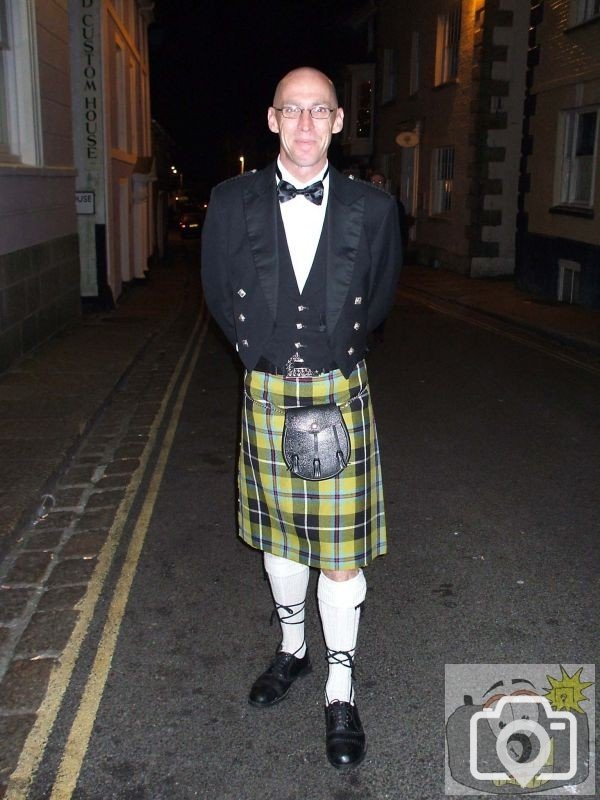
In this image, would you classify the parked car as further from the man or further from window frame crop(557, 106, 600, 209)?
the man

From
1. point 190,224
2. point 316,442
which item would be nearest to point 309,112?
point 316,442

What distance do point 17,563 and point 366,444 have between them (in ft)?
7.81

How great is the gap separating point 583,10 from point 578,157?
2.55 m

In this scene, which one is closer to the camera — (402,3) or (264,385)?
(264,385)

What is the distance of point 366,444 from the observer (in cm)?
305

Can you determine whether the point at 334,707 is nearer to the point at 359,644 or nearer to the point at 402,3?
the point at 359,644

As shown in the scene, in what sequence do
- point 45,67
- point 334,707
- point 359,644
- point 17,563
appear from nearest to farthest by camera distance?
point 334,707, point 359,644, point 17,563, point 45,67

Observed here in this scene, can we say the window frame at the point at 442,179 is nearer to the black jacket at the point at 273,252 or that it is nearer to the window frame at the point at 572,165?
the window frame at the point at 572,165

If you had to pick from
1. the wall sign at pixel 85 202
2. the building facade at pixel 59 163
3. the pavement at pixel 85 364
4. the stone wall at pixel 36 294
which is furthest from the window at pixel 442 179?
the stone wall at pixel 36 294

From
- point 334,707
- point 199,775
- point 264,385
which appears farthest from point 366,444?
point 199,775

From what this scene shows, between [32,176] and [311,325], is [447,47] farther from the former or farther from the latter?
[311,325]

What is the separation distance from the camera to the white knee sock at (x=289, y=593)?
321 centimetres

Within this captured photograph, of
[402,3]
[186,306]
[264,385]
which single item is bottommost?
[186,306]

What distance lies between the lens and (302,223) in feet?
9.46
